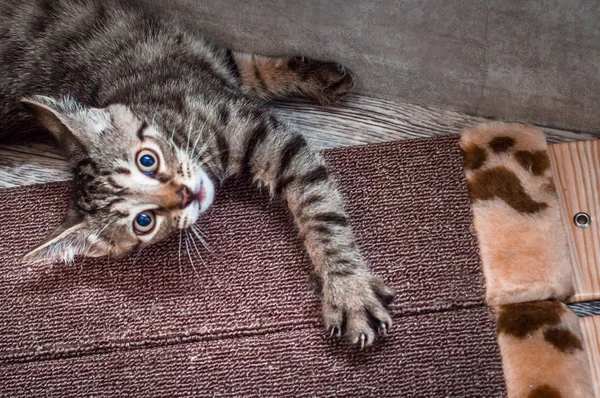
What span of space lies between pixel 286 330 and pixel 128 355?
0.46 metres

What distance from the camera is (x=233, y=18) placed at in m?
1.65

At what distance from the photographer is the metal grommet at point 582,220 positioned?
5.12 ft

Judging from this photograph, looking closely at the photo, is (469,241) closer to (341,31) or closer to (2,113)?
(341,31)

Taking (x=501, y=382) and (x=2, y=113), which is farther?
(x=2, y=113)

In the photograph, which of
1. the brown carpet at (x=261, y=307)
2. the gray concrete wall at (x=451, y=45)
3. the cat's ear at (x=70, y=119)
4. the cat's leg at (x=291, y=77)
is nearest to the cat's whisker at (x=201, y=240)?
the brown carpet at (x=261, y=307)

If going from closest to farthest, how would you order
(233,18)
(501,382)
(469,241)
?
(501,382) < (469,241) < (233,18)

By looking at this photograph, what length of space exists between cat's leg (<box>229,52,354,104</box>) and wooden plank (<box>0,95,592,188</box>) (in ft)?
0.16

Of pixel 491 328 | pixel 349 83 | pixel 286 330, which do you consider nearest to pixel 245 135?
pixel 349 83

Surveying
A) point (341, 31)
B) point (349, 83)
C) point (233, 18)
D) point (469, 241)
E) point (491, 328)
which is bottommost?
point (491, 328)

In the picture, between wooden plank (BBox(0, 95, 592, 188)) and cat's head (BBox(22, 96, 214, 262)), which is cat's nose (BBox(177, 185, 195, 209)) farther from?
wooden plank (BBox(0, 95, 592, 188))


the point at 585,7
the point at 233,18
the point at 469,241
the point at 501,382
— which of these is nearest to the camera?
the point at 585,7

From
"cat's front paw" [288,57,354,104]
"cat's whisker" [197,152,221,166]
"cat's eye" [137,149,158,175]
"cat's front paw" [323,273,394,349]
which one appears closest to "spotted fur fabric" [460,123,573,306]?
"cat's front paw" [323,273,394,349]

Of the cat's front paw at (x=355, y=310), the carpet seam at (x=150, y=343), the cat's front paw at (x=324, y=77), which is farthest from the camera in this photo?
the cat's front paw at (x=324, y=77)

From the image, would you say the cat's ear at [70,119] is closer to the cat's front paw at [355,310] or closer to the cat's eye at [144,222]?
the cat's eye at [144,222]
